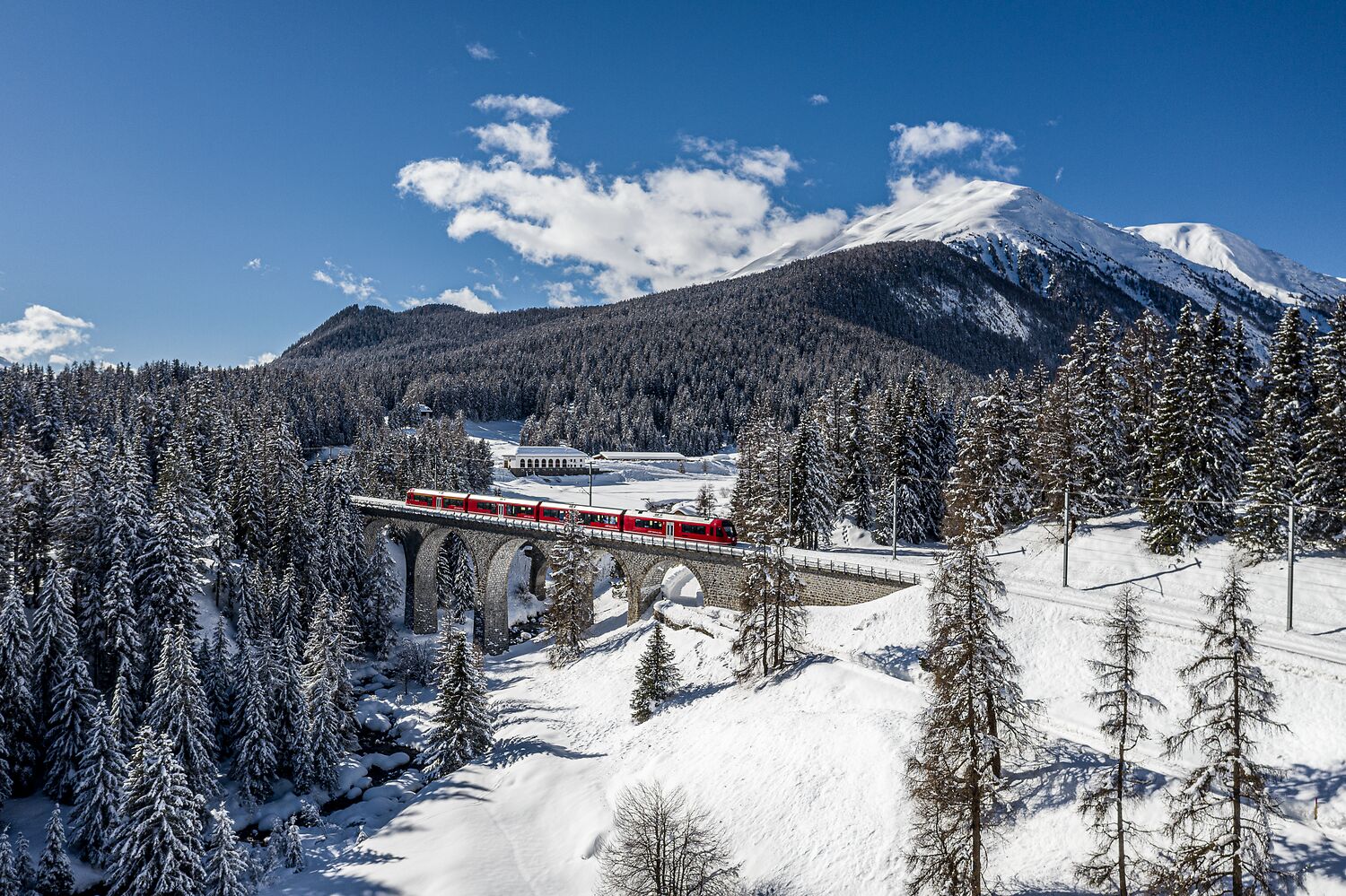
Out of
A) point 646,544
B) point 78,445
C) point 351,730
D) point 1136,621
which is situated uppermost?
point 78,445

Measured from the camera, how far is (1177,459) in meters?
38.0

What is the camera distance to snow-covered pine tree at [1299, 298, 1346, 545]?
33.2m

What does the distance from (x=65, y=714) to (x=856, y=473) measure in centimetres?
5629

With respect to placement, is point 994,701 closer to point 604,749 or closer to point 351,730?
point 604,749

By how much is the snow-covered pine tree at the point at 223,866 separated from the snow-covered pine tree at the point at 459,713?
1257 centimetres

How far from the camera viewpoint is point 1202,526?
37.9 m

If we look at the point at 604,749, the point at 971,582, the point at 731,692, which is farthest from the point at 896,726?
the point at 604,749

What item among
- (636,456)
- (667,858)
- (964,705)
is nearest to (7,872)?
(667,858)

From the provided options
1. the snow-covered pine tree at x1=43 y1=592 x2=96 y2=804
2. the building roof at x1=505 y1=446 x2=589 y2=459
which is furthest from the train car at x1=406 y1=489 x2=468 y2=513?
the building roof at x1=505 y1=446 x2=589 y2=459

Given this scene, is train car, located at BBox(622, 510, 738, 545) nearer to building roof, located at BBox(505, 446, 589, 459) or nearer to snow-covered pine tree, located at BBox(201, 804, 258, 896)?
snow-covered pine tree, located at BBox(201, 804, 258, 896)

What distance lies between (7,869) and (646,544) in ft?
119

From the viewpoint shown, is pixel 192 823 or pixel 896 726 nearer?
pixel 192 823

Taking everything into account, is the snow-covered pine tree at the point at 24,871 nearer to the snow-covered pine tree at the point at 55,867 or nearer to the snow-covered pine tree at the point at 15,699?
the snow-covered pine tree at the point at 55,867

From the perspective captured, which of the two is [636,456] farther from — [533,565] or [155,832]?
[155,832]
